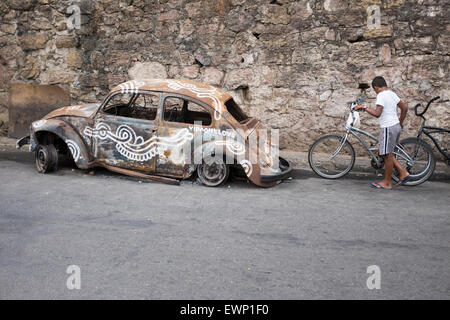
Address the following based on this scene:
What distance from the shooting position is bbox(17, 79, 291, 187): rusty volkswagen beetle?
565 cm

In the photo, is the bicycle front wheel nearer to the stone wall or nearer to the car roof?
the stone wall

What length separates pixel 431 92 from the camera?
23.4 feet

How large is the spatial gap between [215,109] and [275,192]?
1.47 meters

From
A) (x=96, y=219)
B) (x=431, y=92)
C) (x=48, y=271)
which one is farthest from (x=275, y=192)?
(x=431, y=92)

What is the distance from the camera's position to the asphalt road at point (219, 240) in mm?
2984

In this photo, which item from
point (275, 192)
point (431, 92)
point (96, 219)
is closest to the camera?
point (96, 219)

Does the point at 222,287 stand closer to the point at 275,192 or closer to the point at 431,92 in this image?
the point at 275,192

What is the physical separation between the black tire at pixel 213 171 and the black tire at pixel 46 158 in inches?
91.0

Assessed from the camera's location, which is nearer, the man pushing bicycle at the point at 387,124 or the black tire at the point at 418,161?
the man pushing bicycle at the point at 387,124

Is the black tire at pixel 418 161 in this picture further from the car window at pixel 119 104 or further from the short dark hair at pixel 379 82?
the car window at pixel 119 104

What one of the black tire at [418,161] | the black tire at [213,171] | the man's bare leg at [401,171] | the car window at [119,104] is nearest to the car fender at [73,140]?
the car window at [119,104]

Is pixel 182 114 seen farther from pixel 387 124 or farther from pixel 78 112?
pixel 387 124

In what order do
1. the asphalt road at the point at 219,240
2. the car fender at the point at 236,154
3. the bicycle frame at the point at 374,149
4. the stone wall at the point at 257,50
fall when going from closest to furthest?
the asphalt road at the point at 219,240
the car fender at the point at 236,154
the bicycle frame at the point at 374,149
the stone wall at the point at 257,50

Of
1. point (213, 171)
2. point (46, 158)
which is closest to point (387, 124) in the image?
point (213, 171)
